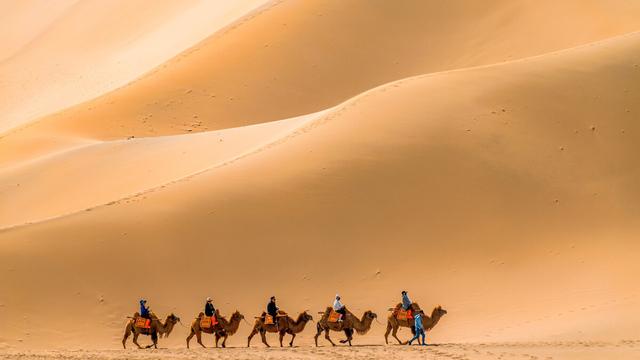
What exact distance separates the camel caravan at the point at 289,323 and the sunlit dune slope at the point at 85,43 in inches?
1061

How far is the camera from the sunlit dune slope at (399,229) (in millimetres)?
29906

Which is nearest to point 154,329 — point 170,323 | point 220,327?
point 170,323

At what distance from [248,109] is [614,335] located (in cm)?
2324

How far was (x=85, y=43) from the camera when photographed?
68625 mm

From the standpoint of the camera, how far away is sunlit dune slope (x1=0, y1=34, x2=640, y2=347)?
98.1ft

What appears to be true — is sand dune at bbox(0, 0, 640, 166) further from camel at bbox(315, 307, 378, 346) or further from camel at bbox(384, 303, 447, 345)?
camel at bbox(384, 303, 447, 345)

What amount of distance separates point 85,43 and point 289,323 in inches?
1737

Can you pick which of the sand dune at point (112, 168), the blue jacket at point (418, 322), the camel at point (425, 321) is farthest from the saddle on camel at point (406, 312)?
the sand dune at point (112, 168)

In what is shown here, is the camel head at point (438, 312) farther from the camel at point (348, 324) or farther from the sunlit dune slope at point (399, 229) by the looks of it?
the sunlit dune slope at point (399, 229)

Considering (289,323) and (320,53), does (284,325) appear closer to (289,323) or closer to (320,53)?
(289,323)

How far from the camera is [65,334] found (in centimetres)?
2945

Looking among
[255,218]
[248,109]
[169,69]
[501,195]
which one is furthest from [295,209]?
[169,69]

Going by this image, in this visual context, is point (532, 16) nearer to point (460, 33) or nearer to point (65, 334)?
point (460, 33)

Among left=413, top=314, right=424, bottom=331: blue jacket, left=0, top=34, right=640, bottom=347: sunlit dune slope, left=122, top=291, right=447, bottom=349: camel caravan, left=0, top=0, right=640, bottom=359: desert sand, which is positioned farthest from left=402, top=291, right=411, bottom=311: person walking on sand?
left=0, top=34, right=640, bottom=347: sunlit dune slope
